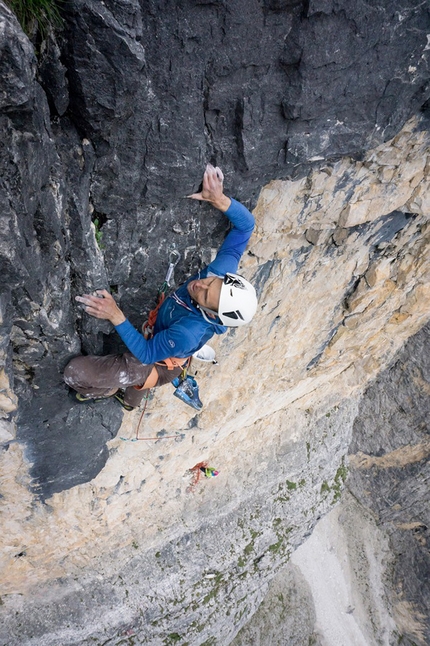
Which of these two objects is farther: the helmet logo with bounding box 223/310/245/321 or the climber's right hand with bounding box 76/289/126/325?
the helmet logo with bounding box 223/310/245/321

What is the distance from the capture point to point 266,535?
1080cm

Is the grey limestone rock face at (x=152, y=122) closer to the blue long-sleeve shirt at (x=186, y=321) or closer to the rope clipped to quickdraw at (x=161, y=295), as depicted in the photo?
the rope clipped to quickdraw at (x=161, y=295)

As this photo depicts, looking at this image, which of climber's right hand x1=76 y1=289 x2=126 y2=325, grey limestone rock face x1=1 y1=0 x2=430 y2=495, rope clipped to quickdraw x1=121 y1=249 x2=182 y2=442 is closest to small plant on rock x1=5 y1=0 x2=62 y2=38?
grey limestone rock face x1=1 y1=0 x2=430 y2=495

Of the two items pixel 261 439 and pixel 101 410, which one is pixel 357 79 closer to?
pixel 101 410

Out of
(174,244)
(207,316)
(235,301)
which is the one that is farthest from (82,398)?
(235,301)

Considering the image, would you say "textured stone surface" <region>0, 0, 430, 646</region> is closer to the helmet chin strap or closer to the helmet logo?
the helmet chin strap

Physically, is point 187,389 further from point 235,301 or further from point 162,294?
point 235,301

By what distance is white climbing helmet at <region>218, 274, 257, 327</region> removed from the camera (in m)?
4.02

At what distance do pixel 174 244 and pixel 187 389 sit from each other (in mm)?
2326

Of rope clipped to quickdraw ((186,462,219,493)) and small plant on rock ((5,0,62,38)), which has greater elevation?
Answer: small plant on rock ((5,0,62,38))

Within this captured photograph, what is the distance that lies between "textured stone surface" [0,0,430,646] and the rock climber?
0.17 meters

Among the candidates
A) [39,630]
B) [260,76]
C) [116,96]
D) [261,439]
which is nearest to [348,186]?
[260,76]

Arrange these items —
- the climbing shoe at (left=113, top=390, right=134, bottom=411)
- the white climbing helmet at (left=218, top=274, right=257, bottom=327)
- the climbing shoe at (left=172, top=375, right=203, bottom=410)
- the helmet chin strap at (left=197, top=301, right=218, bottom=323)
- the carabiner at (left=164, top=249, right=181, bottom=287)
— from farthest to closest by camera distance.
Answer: the climbing shoe at (left=172, top=375, right=203, bottom=410) → the climbing shoe at (left=113, top=390, right=134, bottom=411) → the carabiner at (left=164, top=249, right=181, bottom=287) → the helmet chin strap at (left=197, top=301, right=218, bottom=323) → the white climbing helmet at (left=218, top=274, right=257, bottom=327)

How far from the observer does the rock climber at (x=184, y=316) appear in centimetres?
396
